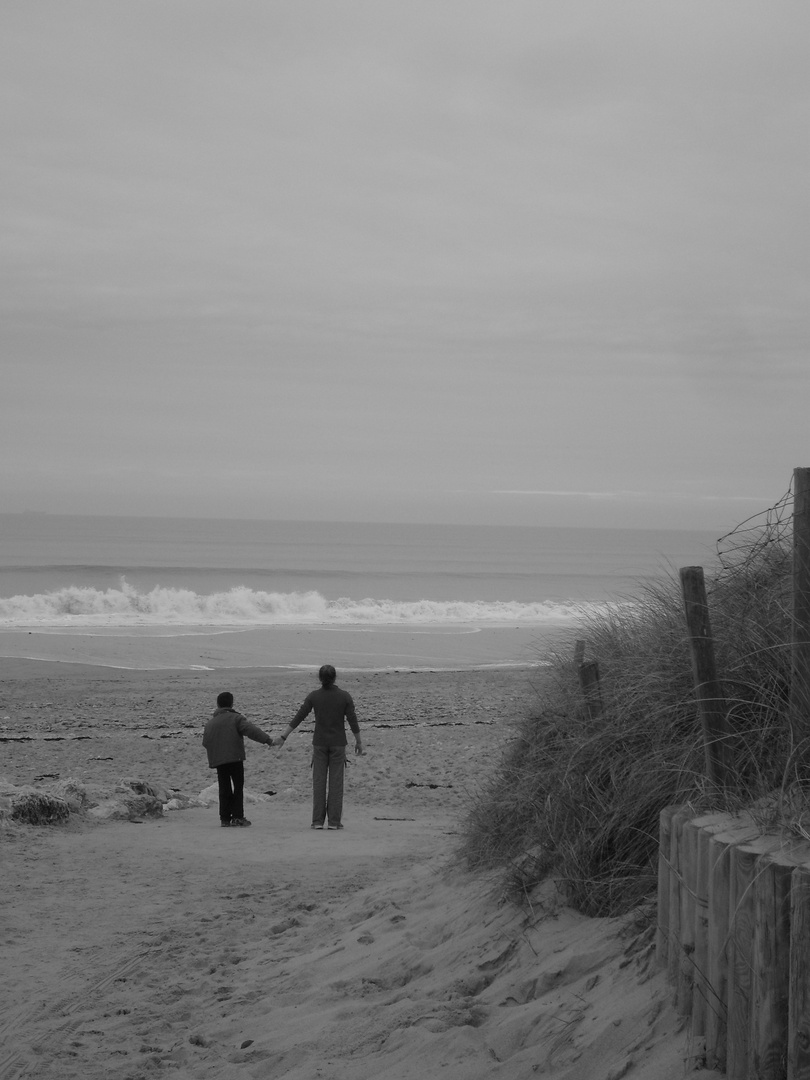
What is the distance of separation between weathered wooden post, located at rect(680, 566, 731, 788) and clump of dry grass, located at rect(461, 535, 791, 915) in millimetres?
74

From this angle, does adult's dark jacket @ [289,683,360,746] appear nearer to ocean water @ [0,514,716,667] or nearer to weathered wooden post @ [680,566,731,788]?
ocean water @ [0,514,716,667]

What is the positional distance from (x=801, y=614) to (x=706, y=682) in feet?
1.87

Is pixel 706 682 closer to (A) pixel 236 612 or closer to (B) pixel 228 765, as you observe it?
(B) pixel 228 765

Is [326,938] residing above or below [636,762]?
below

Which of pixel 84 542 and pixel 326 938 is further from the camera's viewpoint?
pixel 84 542

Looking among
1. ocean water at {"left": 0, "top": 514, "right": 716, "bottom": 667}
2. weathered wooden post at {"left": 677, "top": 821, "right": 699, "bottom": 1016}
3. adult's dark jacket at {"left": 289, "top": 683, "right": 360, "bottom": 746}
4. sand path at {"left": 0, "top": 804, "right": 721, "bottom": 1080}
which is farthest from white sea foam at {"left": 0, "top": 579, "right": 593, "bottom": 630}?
weathered wooden post at {"left": 677, "top": 821, "right": 699, "bottom": 1016}

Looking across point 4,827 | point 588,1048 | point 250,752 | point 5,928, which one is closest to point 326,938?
point 5,928

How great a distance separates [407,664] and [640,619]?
19258mm

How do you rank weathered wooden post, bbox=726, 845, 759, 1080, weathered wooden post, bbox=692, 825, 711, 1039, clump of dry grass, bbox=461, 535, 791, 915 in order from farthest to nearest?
clump of dry grass, bbox=461, 535, 791, 915 < weathered wooden post, bbox=692, 825, 711, 1039 < weathered wooden post, bbox=726, 845, 759, 1080

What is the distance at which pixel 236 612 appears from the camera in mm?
40094

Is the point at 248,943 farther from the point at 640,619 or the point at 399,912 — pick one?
the point at 640,619

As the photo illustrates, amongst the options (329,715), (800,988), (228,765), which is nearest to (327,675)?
(329,715)

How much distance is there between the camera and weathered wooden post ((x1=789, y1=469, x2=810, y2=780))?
3.81 m

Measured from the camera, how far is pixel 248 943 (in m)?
6.33
